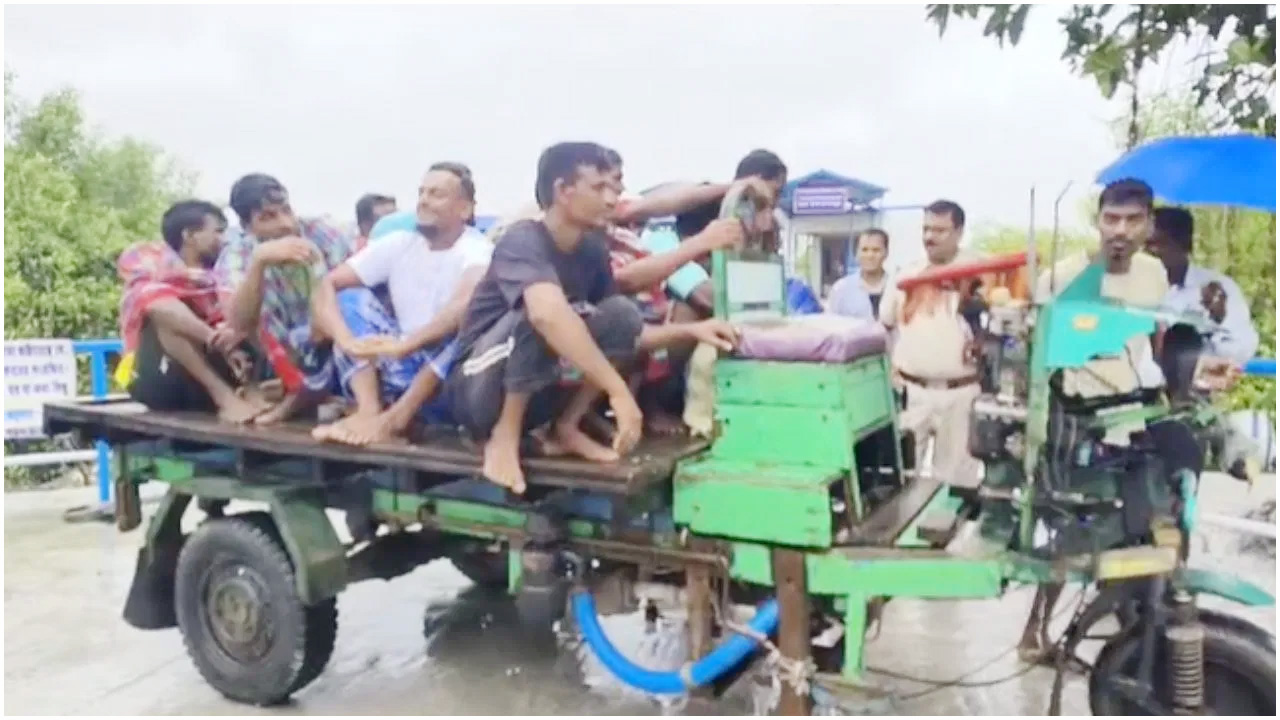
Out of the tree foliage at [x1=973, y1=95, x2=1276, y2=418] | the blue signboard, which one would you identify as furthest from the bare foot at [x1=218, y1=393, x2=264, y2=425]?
the blue signboard

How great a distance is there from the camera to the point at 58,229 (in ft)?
53.1

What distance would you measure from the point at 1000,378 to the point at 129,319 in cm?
317

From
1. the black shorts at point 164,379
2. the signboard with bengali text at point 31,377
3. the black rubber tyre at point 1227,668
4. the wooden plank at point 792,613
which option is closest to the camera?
the black rubber tyre at point 1227,668

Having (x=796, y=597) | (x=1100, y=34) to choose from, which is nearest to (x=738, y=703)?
(x=796, y=597)

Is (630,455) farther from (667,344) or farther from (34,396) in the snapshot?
(34,396)

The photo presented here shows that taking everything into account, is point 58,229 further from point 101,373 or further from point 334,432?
point 334,432

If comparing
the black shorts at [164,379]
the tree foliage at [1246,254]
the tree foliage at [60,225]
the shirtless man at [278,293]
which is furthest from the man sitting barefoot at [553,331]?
the tree foliage at [60,225]

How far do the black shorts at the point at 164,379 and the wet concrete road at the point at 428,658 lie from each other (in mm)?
1035

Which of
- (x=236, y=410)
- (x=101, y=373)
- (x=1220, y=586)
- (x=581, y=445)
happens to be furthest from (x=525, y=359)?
(x=101, y=373)

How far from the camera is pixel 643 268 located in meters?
3.74

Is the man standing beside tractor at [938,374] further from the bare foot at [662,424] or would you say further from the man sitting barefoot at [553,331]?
the man sitting barefoot at [553,331]

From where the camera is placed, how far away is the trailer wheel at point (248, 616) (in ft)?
13.2

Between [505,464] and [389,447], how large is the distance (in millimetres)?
495

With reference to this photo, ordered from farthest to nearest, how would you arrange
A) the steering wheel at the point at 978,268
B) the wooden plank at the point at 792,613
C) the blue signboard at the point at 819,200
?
the blue signboard at the point at 819,200 < the steering wheel at the point at 978,268 < the wooden plank at the point at 792,613
